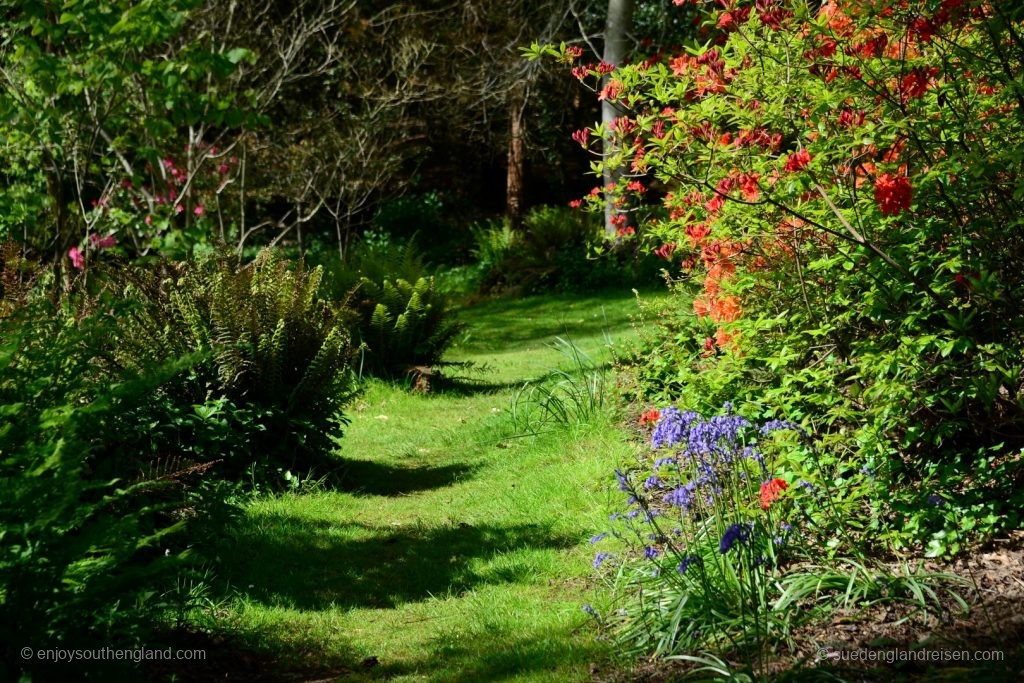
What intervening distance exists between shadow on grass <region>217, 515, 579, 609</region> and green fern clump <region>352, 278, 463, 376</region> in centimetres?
428

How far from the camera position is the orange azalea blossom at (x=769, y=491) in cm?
359

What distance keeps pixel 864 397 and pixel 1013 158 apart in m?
1.29

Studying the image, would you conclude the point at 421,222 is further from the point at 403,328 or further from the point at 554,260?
the point at 403,328

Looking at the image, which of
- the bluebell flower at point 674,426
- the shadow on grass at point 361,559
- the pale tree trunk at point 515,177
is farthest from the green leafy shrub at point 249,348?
the pale tree trunk at point 515,177

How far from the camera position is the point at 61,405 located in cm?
349

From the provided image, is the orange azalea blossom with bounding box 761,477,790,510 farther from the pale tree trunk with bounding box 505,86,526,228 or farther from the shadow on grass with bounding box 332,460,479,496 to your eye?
the pale tree trunk with bounding box 505,86,526,228

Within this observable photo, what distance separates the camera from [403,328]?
32.0ft

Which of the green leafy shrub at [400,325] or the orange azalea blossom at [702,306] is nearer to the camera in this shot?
the orange azalea blossom at [702,306]

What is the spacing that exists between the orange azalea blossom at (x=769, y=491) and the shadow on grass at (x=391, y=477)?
3288 mm

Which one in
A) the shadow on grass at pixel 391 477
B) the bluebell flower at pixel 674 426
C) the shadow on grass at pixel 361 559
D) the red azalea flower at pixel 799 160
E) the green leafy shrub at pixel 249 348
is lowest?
the shadow on grass at pixel 391 477

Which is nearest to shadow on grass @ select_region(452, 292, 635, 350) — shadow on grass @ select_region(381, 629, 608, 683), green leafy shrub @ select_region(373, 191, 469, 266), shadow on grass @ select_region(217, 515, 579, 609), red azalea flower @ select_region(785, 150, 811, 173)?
green leafy shrub @ select_region(373, 191, 469, 266)

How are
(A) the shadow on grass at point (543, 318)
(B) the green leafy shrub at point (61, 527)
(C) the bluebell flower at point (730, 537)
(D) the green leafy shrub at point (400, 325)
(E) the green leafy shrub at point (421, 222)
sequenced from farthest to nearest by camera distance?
(E) the green leafy shrub at point (421, 222) → (A) the shadow on grass at point (543, 318) → (D) the green leafy shrub at point (400, 325) → (C) the bluebell flower at point (730, 537) → (B) the green leafy shrub at point (61, 527)

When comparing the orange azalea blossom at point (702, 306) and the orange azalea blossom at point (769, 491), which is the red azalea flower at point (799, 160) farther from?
the orange azalea blossom at point (702, 306)

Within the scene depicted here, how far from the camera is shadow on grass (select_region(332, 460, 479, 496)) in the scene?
6.54m
